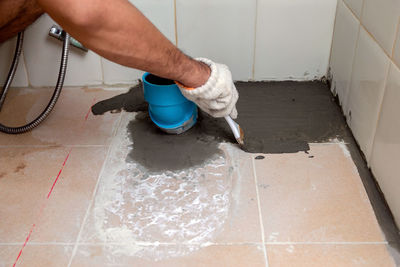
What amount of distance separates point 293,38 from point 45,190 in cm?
93

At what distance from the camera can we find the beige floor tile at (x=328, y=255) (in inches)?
35.5

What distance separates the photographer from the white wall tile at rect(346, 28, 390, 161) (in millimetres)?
1073

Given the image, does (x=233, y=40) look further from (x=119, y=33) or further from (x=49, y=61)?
(x=119, y=33)

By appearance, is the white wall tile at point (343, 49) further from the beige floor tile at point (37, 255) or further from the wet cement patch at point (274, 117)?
the beige floor tile at point (37, 255)

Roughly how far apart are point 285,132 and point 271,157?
130 millimetres

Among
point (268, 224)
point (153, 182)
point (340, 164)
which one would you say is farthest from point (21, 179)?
point (340, 164)

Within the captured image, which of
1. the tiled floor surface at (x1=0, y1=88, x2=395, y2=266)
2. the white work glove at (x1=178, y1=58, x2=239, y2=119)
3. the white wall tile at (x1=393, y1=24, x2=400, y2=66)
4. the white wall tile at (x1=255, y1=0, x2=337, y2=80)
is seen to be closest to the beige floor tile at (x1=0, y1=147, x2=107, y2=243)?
the tiled floor surface at (x1=0, y1=88, x2=395, y2=266)

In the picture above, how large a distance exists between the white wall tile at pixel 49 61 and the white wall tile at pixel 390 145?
96cm

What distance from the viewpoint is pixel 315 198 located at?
3.50 feet

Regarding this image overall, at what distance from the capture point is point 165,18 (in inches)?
58.0

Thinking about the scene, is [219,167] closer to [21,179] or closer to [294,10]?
[21,179]

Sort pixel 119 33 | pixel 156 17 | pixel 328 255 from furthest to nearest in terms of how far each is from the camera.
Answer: pixel 156 17, pixel 328 255, pixel 119 33

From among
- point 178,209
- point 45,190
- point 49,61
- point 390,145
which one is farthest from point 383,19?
point 49,61

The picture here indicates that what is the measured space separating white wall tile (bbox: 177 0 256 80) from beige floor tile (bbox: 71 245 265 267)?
2.56 feet
